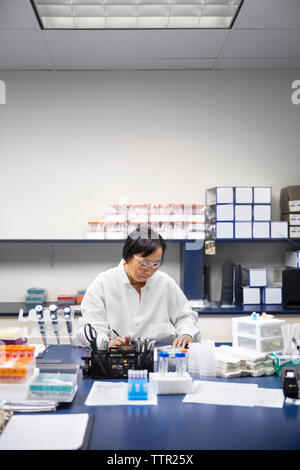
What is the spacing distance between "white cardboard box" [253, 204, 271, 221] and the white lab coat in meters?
1.47

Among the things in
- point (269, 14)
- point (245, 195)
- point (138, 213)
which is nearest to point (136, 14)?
point (269, 14)

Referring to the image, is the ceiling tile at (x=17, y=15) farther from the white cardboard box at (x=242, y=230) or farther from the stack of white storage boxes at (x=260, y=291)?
the stack of white storage boxes at (x=260, y=291)

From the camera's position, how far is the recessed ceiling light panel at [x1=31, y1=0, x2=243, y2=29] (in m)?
2.96

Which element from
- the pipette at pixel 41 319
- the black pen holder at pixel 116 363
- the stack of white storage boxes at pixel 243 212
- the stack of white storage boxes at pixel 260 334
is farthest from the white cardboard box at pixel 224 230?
the black pen holder at pixel 116 363

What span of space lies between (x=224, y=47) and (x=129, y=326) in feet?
8.08

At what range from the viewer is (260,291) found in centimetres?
367

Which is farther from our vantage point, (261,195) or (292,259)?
(292,259)

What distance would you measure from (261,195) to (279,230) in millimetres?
340

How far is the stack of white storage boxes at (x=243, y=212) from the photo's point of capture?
3635mm

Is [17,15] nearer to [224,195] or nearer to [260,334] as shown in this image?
[224,195]

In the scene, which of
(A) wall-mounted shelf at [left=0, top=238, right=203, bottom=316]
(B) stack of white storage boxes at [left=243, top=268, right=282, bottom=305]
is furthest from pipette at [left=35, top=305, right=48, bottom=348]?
(B) stack of white storage boxes at [left=243, top=268, right=282, bottom=305]

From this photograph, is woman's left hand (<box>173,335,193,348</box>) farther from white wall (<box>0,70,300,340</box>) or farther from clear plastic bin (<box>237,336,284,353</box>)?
white wall (<box>0,70,300,340</box>)

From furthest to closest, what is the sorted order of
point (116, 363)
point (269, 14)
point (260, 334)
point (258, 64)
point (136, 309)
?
1. point (258, 64)
2. point (269, 14)
3. point (136, 309)
4. point (260, 334)
5. point (116, 363)
